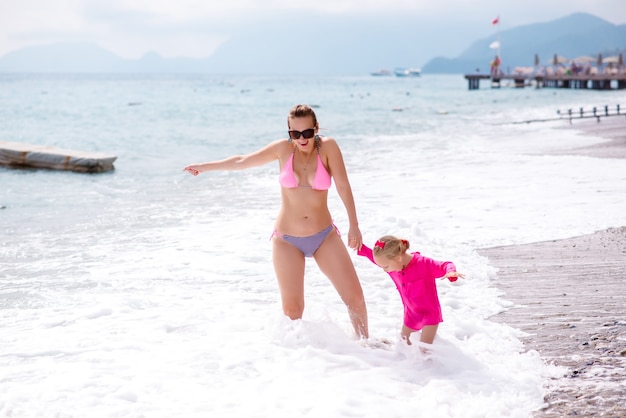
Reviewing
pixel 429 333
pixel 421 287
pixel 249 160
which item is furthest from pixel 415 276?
pixel 249 160

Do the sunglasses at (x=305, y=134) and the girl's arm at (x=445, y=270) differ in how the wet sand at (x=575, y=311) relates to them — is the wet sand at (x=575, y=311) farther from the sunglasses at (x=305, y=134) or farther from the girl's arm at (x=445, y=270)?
the sunglasses at (x=305, y=134)

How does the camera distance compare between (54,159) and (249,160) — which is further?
(54,159)

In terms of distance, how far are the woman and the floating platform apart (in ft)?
48.2

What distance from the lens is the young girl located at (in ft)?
13.9

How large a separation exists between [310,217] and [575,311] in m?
2.47

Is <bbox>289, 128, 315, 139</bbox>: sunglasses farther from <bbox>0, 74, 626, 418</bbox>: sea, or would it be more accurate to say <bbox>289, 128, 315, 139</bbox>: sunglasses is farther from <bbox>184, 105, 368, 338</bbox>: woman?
<bbox>0, 74, 626, 418</bbox>: sea

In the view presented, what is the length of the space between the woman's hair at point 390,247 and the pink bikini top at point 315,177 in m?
0.60

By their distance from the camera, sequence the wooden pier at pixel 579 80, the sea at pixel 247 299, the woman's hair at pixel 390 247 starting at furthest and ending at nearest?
the wooden pier at pixel 579 80, the woman's hair at pixel 390 247, the sea at pixel 247 299

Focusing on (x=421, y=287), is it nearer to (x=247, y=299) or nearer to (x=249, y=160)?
(x=249, y=160)

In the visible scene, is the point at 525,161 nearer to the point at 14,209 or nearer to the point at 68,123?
the point at 14,209

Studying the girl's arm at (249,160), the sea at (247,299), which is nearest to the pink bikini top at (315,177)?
the girl's arm at (249,160)

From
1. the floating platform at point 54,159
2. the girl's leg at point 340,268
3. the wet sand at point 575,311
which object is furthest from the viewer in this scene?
the floating platform at point 54,159

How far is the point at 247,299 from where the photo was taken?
6.30 metres

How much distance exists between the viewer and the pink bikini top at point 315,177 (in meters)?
4.52
